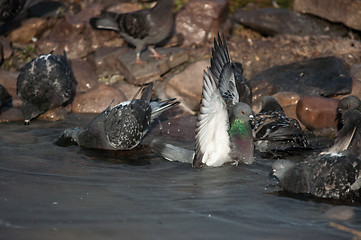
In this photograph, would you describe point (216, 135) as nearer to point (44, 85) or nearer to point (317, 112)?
point (317, 112)

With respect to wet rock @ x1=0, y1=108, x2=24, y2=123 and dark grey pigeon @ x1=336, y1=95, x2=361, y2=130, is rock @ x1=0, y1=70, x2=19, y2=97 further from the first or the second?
dark grey pigeon @ x1=336, y1=95, x2=361, y2=130

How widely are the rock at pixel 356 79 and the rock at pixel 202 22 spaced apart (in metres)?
2.78

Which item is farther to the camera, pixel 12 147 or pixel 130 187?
pixel 12 147

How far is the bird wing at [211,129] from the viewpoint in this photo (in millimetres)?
5418

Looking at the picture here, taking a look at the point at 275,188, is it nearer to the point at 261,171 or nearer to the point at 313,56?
the point at 261,171

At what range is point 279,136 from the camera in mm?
6602

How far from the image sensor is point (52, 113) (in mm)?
8359

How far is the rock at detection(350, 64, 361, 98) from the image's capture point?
810 centimetres

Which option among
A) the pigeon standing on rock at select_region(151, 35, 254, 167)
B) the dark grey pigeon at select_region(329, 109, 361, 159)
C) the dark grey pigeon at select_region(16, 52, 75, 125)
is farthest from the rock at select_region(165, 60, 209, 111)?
the dark grey pigeon at select_region(329, 109, 361, 159)

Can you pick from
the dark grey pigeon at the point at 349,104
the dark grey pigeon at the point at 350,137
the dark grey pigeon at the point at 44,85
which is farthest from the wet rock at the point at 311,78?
the dark grey pigeon at the point at 44,85

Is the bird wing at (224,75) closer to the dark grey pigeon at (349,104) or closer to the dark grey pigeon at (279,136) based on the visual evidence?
the dark grey pigeon at (279,136)

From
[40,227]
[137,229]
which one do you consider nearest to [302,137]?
[137,229]

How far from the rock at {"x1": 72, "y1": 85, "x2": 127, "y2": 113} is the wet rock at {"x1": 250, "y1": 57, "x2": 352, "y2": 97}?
7.31 ft

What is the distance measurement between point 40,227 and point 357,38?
25.9 feet
